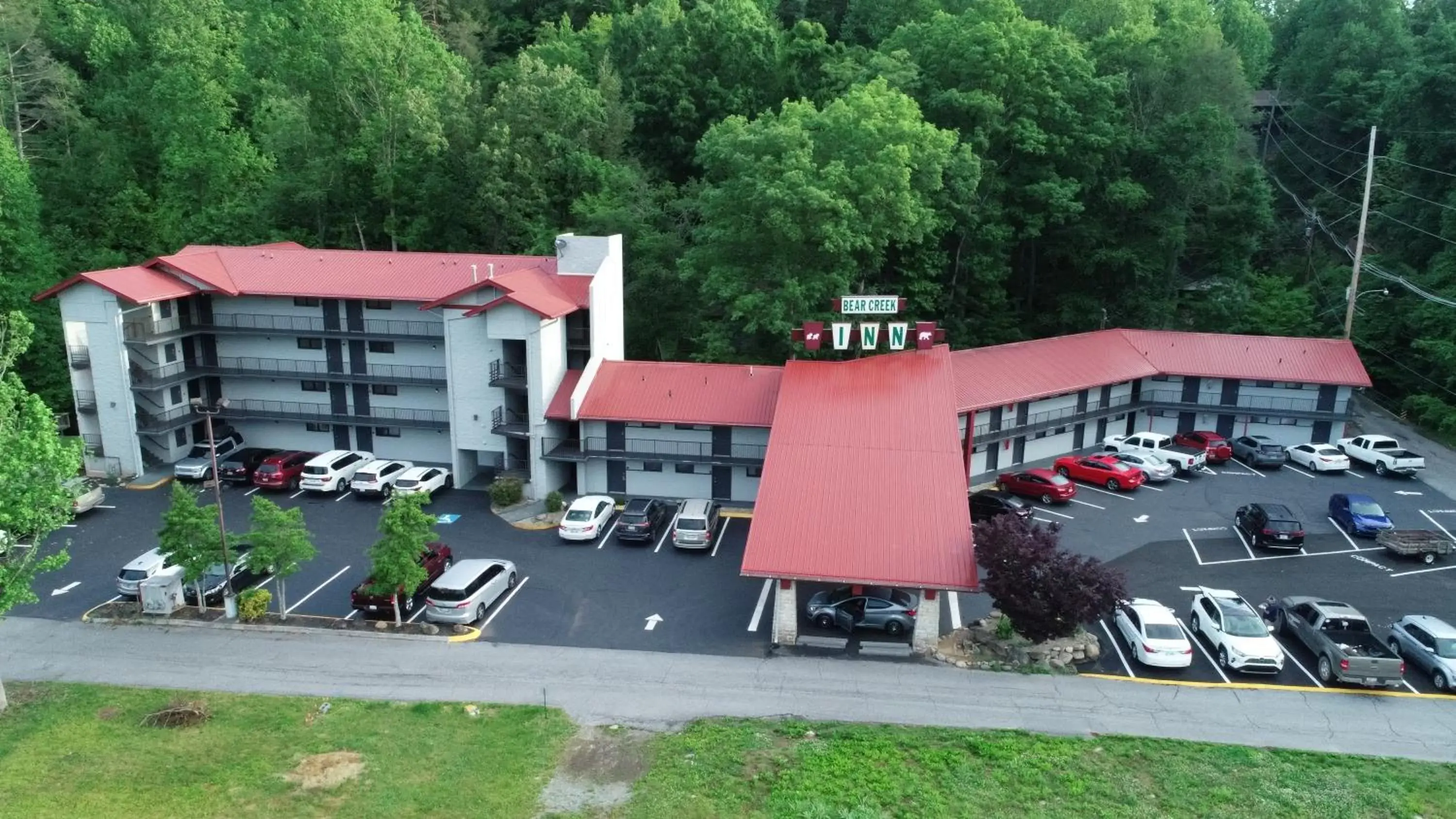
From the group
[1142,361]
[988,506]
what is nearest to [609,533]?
[988,506]

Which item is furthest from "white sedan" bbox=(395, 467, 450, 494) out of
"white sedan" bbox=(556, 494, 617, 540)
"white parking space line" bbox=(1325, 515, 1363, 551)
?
"white parking space line" bbox=(1325, 515, 1363, 551)

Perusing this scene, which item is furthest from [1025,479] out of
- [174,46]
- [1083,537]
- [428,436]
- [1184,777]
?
[174,46]

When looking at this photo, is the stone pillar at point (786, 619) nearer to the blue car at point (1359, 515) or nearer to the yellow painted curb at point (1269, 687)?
the yellow painted curb at point (1269, 687)

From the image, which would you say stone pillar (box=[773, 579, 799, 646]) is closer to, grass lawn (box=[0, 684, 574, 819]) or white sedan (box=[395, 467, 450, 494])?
grass lawn (box=[0, 684, 574, 819])

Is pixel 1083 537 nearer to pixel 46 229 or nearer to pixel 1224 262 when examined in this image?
pixel 1224 262

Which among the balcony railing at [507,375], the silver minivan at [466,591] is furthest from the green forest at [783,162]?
the silver minivan at [466,591]
